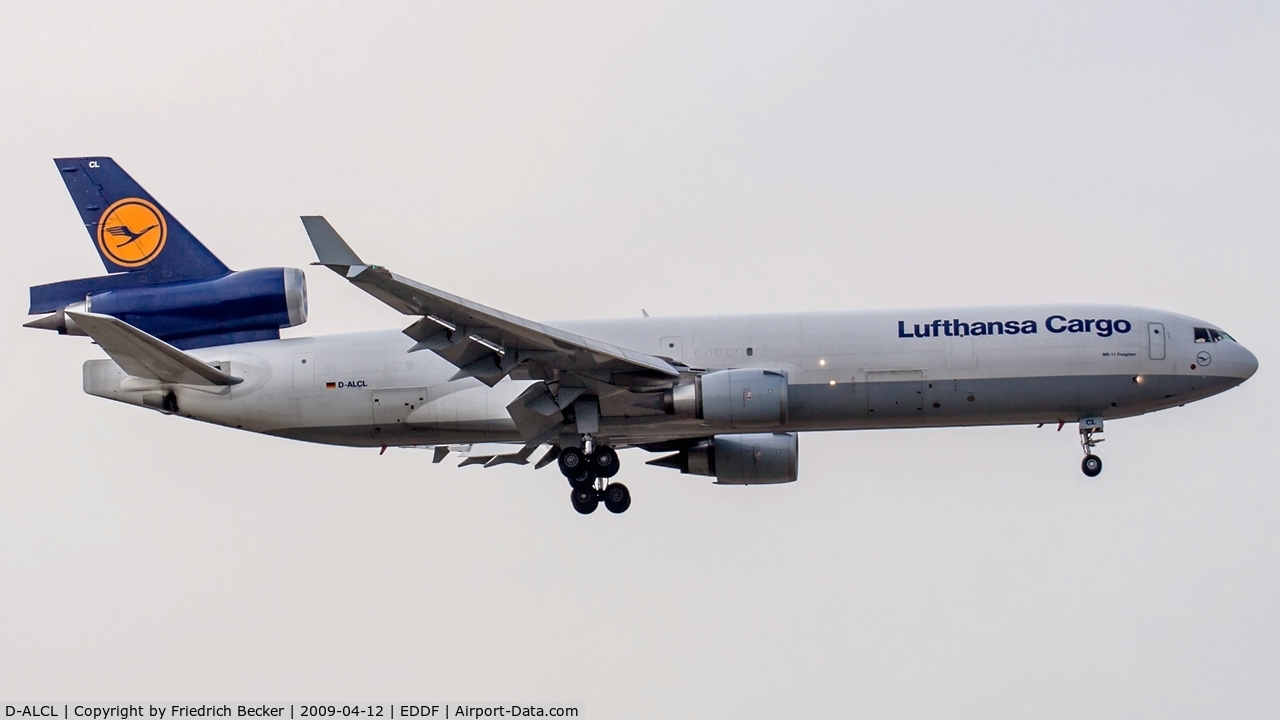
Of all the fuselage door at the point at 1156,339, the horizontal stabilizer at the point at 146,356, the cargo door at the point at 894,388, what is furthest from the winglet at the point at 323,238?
the fuselage door at the point at 1156,339

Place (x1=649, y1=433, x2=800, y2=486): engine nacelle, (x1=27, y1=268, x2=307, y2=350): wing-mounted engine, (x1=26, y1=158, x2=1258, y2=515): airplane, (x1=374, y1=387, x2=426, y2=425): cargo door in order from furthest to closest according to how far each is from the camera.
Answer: (x1=649, y1=433, x2=800, y2=486): engine nacelle → (x1=27, y1=268, x2=307, y2=350): wing-mounted engine → (x1=374, y1=387, x2=426, y2=425): cargo door → (x1=26, y1=158, x2=1258, y2=515): airplane

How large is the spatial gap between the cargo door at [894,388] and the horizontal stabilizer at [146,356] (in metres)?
14.6

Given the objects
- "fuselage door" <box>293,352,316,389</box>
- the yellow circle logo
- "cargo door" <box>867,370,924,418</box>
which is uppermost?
the yellow circle logo

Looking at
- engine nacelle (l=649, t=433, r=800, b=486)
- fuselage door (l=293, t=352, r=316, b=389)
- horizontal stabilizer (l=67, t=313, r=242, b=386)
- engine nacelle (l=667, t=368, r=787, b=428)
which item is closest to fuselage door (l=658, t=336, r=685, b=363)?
engine nacelle (l=667, t=368, r=787, b=428)

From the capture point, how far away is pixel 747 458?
42625mm

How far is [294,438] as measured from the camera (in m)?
40.2

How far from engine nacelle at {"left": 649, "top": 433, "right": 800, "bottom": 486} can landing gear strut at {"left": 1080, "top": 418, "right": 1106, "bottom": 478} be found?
7152 millimetres

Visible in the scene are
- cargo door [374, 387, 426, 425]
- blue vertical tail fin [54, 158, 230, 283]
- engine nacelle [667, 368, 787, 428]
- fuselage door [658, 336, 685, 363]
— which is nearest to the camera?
engine nacelle [667, 368, 787, 428]

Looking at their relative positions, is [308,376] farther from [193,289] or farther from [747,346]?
[747,346]

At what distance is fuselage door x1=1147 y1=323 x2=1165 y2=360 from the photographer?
129 feet

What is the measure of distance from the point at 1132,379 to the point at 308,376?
62.5ft

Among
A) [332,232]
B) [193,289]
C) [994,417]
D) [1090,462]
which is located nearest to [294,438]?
[193,289]

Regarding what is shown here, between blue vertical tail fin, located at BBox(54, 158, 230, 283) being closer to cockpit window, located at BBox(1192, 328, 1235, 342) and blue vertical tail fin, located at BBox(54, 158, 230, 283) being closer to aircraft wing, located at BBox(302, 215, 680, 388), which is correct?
aircraft wing, located at BBox(302, 215, 680, 388)

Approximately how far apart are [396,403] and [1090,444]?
16.2 meters
